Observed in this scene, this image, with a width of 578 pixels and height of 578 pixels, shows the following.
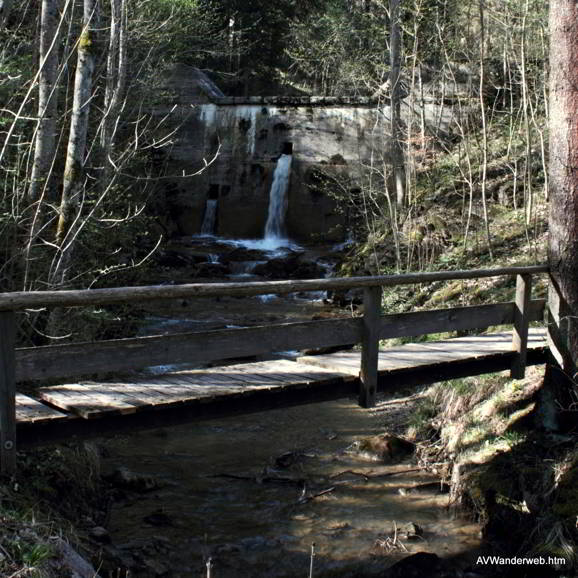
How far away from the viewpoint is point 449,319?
23.1 feet

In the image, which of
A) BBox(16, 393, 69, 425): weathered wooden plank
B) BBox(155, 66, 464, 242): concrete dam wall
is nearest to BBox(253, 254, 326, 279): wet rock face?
BBox(155, 66, 464, 242): concrete dam wall

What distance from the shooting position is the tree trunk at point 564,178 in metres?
7.36

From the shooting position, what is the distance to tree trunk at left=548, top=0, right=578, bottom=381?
7359 millimetres

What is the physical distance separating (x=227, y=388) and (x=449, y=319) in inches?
91.2

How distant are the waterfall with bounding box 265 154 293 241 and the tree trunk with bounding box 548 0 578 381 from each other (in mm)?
16139

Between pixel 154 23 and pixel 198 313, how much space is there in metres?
6.08

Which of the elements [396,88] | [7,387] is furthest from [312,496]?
[396,88]

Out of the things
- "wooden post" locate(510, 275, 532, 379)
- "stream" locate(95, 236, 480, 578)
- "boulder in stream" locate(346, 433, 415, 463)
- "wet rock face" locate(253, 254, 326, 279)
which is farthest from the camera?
"wet rock face" locate(253, 254, 326, 279)

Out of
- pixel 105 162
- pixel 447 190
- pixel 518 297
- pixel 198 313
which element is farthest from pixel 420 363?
pixel 447 190

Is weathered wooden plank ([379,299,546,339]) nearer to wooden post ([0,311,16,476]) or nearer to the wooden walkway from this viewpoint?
the wooden walkway

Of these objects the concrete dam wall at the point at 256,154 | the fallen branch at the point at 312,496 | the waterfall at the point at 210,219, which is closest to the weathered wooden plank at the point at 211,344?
the fallen branch at the point at 312,496

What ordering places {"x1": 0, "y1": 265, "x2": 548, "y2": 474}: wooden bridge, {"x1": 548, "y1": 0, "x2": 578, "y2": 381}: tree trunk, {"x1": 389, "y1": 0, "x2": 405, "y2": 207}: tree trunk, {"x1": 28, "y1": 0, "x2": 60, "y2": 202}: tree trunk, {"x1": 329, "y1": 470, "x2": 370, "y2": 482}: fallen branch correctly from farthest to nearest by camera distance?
{"x1": 389, "y1": 0, "x2": 405, "y2": 207}: tree trunk < {"x1": 329, "y1": 470, "x2": 370, "y2": 482}: fallen branch < {"x1": 28, "y1": 0, "x2": 60, "y2": 202}: tree trunk < {"x1": 548, "y1": 0, "x2": 578, "y2": 381}: tree trunk < {"x1": 0, "y1": 265, "x2": 548, "y2": 474}: wooden bridge

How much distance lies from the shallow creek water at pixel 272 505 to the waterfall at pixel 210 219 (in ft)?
48.2

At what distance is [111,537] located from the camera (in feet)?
21.8
